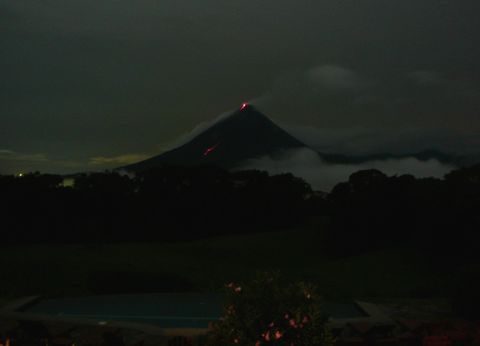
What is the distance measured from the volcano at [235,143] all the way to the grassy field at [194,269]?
173 ft

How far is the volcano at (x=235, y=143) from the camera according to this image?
308 ft

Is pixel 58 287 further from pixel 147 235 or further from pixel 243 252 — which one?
pixel 147 235

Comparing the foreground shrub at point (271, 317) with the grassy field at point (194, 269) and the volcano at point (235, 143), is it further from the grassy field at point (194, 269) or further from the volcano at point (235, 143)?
the volcano at point (235, 143)

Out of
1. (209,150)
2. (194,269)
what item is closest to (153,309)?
(194,269)

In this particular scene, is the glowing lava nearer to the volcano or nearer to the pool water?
the volcano

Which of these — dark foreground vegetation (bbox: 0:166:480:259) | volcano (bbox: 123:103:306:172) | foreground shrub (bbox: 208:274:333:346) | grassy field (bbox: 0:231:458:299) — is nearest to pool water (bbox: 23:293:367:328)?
grassy field (bbox: 0:231:458:299)

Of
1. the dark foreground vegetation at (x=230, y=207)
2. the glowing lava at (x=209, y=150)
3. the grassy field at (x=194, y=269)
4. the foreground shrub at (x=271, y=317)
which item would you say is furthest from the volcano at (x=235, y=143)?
the foreground shrub at (x=271, y=317)

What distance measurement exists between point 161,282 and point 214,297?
386 cm

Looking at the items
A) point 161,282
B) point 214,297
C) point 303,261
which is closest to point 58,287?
point 161,282

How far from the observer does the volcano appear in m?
93.9

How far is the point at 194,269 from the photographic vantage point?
2719 cm

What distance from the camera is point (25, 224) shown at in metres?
37.1

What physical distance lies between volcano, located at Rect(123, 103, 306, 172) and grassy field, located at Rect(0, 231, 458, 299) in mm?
52641

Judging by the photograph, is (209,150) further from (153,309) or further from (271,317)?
(271,317)
